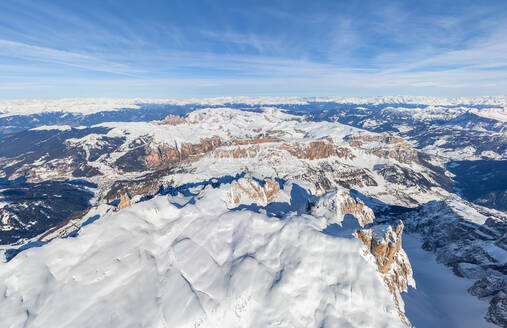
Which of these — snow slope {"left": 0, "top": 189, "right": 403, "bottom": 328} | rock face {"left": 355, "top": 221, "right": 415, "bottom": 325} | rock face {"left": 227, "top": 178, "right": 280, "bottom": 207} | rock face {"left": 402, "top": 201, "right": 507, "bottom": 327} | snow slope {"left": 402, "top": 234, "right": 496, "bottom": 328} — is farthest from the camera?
rock face {"left": 227, "top": 178, "right": 280, "bottom": 207}

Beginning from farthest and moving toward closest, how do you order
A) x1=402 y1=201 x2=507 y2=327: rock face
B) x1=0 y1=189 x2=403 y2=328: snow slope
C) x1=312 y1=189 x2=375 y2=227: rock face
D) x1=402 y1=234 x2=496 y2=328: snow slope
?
x1=312 y1=189 x2=375 y2=227: rock face, x1=402 y1=201 x2=507 y2=327: rock face, x1=402 y1=234 x2=496 y2=328: snow slope, x1=0 y1=189 x2=403 y2=328: snow slope

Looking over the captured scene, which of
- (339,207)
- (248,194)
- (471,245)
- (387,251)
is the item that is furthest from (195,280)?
(471,245)

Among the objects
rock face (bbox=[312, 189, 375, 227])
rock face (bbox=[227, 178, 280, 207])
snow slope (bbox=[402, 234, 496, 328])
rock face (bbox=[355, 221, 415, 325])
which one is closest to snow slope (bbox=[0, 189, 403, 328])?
rock face (bbox=[355, 221, 415, 325])

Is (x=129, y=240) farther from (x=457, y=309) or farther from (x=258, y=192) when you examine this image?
(x=457, y=309)

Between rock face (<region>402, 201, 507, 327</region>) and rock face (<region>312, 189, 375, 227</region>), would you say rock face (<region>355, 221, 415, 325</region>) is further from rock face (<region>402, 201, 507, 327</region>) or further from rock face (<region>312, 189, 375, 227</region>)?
rock face (<region>402, 201, 507, 327</region>)

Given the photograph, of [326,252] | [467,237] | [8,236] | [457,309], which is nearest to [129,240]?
[326,252]

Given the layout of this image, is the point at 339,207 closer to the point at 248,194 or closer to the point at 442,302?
the point at 442,302
